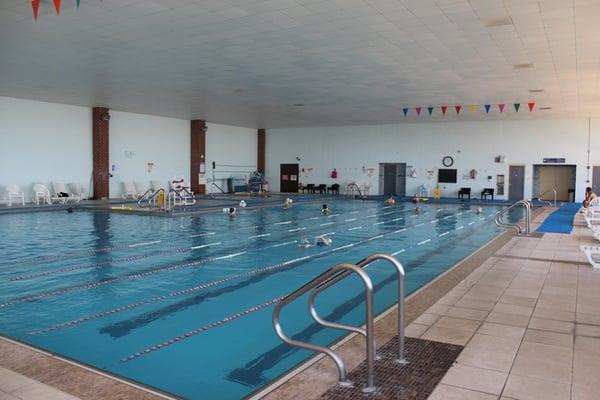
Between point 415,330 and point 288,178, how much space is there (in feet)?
79.8

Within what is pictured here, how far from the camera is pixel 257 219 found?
14.6m

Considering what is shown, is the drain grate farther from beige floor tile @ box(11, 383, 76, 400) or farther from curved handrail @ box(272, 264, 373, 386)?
beige floor tile @ box(11, 383, 76, 400)

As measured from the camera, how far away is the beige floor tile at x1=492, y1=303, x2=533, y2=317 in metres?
4.79

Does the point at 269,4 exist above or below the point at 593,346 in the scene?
above

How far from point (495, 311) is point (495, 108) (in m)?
15.5

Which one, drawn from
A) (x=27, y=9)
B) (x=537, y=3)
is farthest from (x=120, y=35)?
(x=537, y=3)

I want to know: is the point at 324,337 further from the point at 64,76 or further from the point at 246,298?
the point at 64,76

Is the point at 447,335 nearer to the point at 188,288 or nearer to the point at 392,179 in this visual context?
the point at 188,288

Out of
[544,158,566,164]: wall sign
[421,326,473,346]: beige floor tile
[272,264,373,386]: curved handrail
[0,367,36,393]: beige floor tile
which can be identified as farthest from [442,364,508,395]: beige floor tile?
[544,158,566,164]: wall sign

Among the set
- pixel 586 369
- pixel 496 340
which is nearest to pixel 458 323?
pixel 496 340

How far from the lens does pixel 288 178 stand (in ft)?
93.2

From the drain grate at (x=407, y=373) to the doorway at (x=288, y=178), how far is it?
24.3 meters

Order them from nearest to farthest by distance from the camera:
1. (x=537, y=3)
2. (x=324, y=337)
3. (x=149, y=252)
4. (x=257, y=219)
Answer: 1. (x=324, y=337)
2. (x=537, y=3)
3. (x=149, y=252)
4. (x=257, y=219)

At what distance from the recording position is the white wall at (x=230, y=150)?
25297mm
